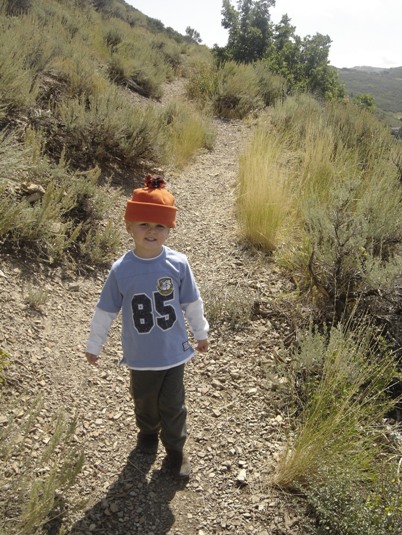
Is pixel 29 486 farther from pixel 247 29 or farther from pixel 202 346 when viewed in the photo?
pixel 247 29

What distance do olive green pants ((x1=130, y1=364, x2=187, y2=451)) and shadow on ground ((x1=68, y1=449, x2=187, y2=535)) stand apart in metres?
0.19

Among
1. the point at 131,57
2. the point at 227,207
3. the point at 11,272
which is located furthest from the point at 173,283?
the point at 131,57

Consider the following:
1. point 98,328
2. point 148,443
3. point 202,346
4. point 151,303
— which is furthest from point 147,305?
point 148,443

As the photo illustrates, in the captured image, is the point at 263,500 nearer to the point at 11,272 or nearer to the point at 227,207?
the point at 11,272

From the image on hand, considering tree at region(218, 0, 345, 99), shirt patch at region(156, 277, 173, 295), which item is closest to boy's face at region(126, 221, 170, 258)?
shirt patch at region(156, 277, 173, 295)

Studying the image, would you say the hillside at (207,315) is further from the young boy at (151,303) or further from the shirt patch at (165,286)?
the shirt patch at (165,286)

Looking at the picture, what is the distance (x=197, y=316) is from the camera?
2.34 metres

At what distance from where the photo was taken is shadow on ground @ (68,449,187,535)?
2.18m

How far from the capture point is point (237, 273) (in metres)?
4.27

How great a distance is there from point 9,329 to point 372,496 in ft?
7.50

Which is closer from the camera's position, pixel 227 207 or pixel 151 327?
pixel 151 327

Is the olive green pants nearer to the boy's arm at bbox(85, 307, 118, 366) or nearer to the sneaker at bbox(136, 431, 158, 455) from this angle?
the sneaker at bbox(136, 431, 158, 455)

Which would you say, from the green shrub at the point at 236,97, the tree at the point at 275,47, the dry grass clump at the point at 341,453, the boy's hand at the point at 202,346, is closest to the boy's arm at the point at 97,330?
the boy's hand at the point at 202,346

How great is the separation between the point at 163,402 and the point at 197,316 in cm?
46
